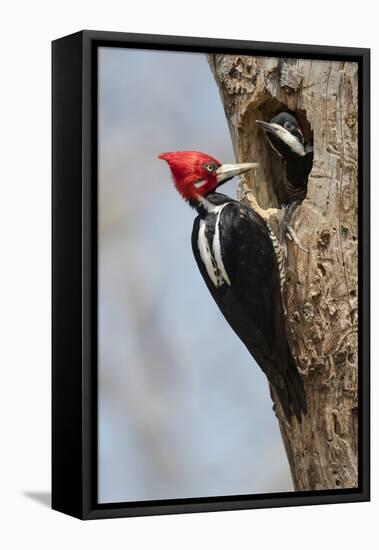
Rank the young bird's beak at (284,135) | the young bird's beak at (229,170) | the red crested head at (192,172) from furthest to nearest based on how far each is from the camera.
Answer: the young bird's beak at (284,135) < the young bird's beak at (229,170) < the red crested head at (192,172)

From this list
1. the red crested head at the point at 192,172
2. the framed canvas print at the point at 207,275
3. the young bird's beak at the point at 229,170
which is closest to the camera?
the framed canvas print at the point at 207,275

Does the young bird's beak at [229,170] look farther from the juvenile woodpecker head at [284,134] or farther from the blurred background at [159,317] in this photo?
the juvenile woodpecker head at [284,134]

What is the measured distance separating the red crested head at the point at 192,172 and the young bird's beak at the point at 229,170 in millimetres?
17

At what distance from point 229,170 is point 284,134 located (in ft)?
0.93

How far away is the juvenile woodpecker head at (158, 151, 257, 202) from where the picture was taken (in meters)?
4.92

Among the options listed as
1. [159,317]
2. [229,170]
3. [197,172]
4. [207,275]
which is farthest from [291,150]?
[159,317]

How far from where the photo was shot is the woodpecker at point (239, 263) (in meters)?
4.97

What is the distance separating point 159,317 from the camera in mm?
Result: 4895

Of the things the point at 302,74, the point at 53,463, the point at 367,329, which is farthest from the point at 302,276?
the point at 53,463

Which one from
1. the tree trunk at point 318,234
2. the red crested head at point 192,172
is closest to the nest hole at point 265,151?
the tree trunk at point 318,234

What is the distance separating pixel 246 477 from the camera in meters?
5.07

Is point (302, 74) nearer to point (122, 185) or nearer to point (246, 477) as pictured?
point (122, 185)

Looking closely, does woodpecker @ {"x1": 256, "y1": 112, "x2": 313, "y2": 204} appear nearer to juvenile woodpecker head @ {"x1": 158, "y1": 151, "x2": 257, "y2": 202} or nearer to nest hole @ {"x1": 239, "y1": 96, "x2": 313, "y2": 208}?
nest hole @ {"x1": 239, "y1": 96, "x2": 313, "y2": 208}

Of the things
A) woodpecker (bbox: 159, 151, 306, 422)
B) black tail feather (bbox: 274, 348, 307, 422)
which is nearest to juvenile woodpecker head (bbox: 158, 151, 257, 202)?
woodpecker (bbox: 159, 151, 306, 422)
